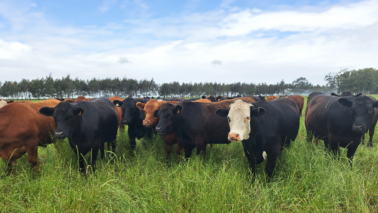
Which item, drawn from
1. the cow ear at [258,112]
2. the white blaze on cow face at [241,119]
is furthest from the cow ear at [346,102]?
→ the white blaze on cow face at [241,119]

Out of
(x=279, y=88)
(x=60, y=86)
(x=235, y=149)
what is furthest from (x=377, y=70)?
(x=60, y=86)

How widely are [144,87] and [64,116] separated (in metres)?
96.8

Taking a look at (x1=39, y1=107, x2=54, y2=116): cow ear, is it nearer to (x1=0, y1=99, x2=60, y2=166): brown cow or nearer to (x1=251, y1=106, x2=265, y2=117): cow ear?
(x1=0, y1=99, x2=60, y2=166): brown cow

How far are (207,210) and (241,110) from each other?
2051 mm

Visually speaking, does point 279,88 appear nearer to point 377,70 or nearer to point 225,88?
point 225,88

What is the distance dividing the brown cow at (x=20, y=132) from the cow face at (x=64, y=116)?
70 cm

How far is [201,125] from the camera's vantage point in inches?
212

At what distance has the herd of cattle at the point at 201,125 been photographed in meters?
4.14

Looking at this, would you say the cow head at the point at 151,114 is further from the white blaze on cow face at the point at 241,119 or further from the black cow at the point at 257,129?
the white blaze on cow face at the point at 241,119

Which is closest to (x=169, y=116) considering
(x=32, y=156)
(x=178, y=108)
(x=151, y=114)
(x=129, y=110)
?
(x=178, y=108)

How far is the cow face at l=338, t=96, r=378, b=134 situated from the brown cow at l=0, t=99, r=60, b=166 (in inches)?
281

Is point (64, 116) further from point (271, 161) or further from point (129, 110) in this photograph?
point (271, 161)

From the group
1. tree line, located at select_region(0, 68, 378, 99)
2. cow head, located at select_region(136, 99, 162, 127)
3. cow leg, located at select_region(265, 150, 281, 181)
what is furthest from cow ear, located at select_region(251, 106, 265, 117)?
tree line, located at select_region(0, 68, 378, 99)

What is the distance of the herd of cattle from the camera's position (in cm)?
414
